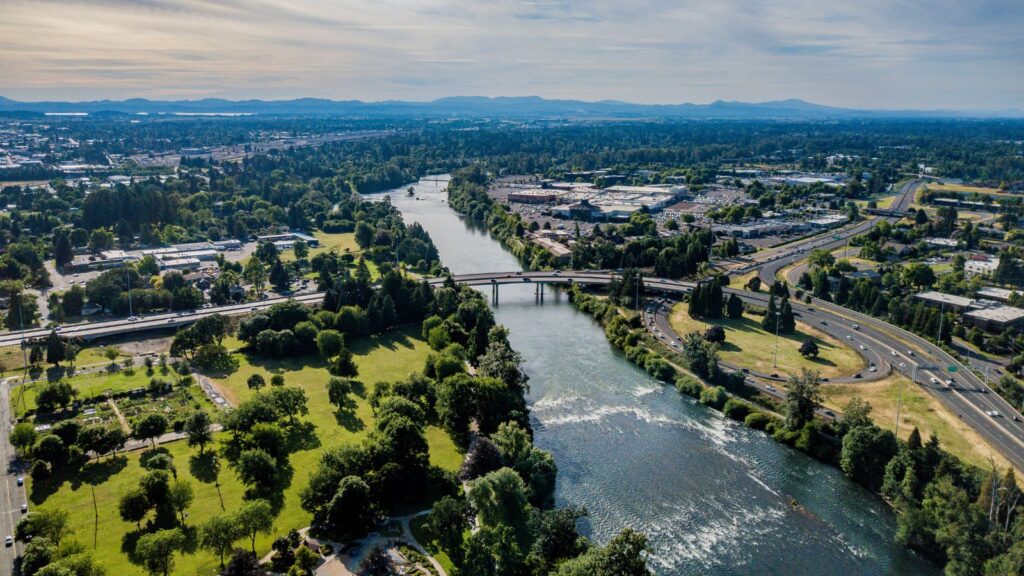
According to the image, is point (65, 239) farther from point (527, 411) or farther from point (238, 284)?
point (527, 411)

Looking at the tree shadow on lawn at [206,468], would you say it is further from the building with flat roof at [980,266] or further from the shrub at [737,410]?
the building with flat roof at [980,266]

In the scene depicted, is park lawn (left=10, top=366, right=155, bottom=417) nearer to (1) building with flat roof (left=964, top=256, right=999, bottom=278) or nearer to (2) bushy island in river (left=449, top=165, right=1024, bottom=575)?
(2) bushy island in river (left=449, top=165, right=1024, bottom=575)

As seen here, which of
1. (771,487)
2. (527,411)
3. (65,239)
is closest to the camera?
→ (771,487)

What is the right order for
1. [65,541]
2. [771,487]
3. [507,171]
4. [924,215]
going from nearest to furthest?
[65,541], [771,487], [924,215], [507,171]

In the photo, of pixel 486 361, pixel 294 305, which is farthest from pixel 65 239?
pixel 486 361

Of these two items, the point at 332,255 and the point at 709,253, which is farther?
the point at 709,253

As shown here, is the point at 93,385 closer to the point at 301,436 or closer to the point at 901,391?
the point at 301,436

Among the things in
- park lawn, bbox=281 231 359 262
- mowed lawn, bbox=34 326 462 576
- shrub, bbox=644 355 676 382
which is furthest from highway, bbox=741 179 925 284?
park lawn, bbox=281 231 359 262
